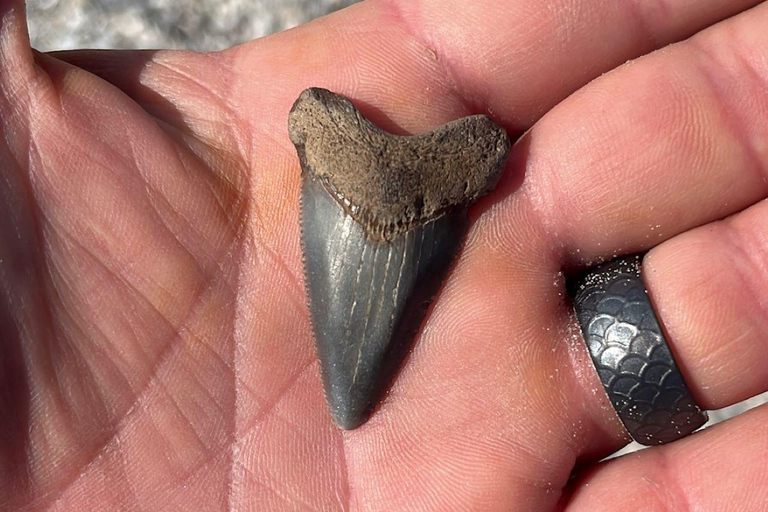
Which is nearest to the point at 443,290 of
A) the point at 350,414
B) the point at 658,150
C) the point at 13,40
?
the point at 350,414

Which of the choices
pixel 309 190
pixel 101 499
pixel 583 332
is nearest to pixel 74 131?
pixel 309 190

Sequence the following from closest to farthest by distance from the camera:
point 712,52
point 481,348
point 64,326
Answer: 1. point 64,326
2. point 481,348
3. point 712,52

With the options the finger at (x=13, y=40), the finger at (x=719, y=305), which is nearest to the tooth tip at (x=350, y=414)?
the finger at (x=719, y=305)

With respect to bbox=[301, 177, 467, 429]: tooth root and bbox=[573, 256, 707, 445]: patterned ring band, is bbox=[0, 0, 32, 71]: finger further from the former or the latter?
bbox=[573, 256, 707, 445]: patterned ring band

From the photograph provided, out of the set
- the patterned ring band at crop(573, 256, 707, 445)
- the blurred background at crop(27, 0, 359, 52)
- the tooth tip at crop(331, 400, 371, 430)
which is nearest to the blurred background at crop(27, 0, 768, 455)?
the blurred background at crop(27, 0, 359, 52)

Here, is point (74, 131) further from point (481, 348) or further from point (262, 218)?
point (481, 348)

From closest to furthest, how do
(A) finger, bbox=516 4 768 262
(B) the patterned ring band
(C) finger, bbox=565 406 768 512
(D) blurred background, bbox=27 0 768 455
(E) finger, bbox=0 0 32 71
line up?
(E) finger, bbox=0 0 32 71, (C) finger, bbox=565 406 768 512, (B) the patterned ring band, (A) finger, bbox=516 4 768 262, (D) blurred background, bbox=27 0 768 455
